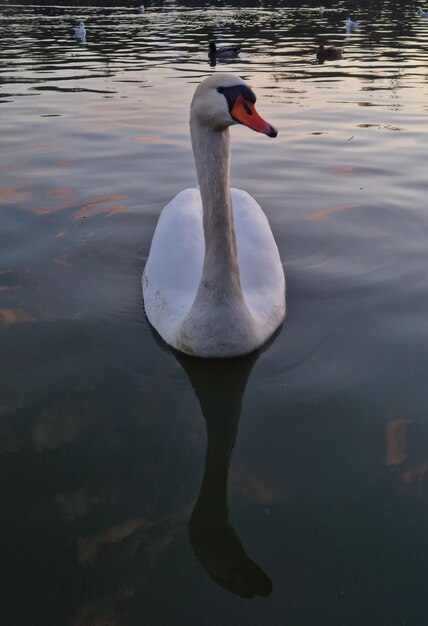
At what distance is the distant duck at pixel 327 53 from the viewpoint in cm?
2350

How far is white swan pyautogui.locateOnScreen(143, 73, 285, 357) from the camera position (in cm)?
457

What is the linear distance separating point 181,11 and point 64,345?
167 ft

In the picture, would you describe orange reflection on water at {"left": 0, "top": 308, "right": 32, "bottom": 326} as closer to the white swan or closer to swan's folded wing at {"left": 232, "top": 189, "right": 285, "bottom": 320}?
the white swan

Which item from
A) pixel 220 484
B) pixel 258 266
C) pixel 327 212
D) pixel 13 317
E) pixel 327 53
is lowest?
pixel 327 53

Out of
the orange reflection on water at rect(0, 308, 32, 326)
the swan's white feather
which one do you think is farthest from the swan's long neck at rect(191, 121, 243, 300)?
the orange reflection on water at rect(0, 308, 32, 326)

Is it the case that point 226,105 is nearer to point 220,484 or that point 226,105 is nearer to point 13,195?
point 220,484

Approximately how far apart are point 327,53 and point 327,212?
16.8m

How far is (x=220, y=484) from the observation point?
3.96 metres

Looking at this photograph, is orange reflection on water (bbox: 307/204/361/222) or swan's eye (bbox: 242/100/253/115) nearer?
swan's eye (bbox: 242/100/253/115)

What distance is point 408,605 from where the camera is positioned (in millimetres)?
3197

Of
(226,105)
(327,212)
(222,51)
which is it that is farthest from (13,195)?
(222,51)

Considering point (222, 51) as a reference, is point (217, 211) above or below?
above

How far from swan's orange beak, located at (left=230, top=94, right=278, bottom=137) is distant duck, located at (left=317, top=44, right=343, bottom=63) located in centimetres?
2079

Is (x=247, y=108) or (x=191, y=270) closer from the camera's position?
Answer: (x=247, y=108)
